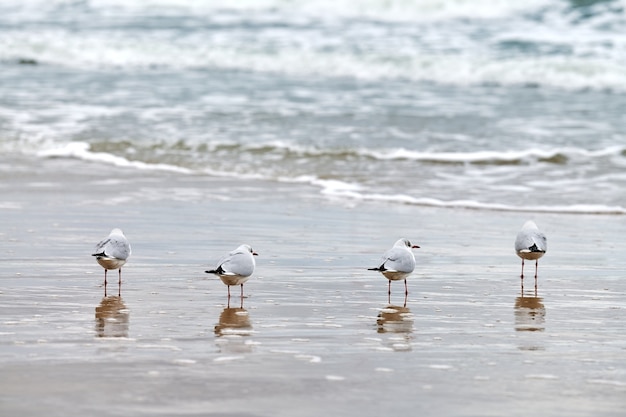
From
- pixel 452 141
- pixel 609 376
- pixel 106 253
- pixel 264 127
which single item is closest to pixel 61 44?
pixel 264 127

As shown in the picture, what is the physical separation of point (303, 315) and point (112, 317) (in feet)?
3.16

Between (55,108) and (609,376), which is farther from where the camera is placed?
(55,108)

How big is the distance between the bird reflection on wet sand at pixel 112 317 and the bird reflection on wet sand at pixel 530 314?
76.2 inches

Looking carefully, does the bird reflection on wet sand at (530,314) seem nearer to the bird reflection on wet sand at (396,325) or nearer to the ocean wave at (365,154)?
the bird reflection on wet sand at (396,325)

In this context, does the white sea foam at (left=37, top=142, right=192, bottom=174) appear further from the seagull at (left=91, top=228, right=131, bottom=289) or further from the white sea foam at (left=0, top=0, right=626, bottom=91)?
the white sea foam at (left=0, top=0, right=626, bottom=91)

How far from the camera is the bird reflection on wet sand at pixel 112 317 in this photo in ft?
19.0

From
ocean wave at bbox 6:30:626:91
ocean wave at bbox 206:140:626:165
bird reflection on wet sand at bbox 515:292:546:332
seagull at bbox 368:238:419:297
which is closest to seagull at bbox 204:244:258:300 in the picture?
seagull at bbox 368:238:419:297

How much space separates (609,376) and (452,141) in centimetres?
954

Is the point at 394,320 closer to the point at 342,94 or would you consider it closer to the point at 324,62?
the point at 342,94

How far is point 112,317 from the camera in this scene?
617 centimetres

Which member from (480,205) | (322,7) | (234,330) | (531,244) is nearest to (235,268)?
(234,330)

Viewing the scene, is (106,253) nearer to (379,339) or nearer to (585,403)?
(379,339)

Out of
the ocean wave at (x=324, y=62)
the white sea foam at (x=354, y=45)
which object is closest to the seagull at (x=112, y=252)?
the ocean wave at (x=324, y=62)

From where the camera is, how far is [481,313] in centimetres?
645
